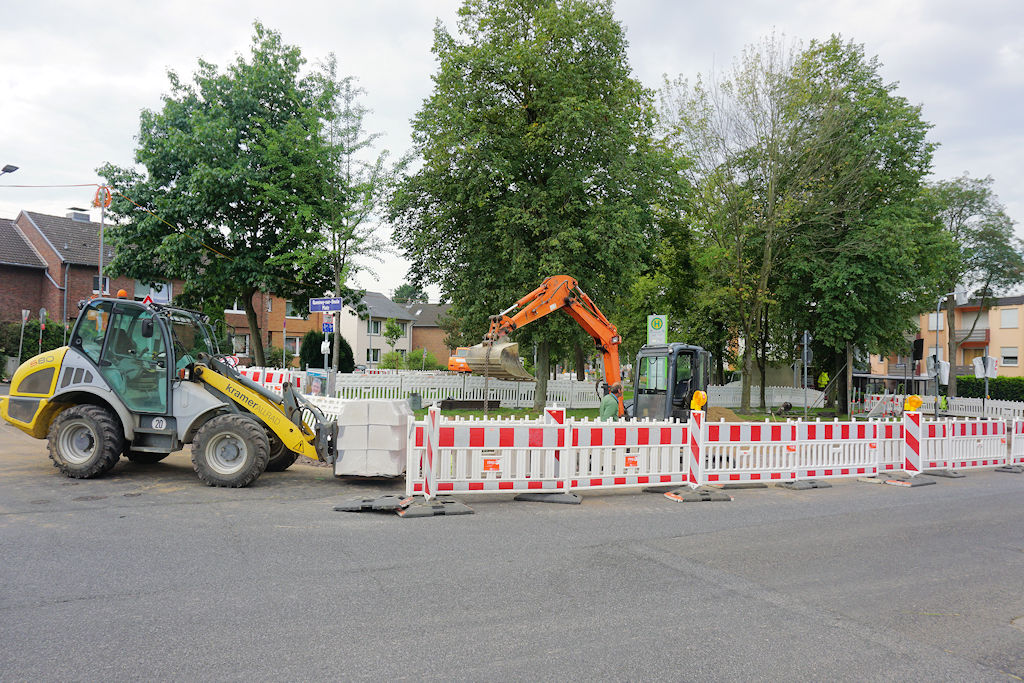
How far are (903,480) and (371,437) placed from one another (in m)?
9.53

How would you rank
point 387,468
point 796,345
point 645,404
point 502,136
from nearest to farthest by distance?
1. point 387,468
2. point 645,404
3. point 502,136
4. point 796,345

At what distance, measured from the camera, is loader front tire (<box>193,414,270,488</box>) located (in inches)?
364

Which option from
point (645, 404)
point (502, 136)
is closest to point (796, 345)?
point (502, 136)

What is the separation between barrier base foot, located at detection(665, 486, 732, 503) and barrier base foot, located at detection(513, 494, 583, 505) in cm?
153

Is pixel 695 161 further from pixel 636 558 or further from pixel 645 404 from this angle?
pixel 636 558

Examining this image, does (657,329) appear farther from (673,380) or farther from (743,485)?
(743,485)

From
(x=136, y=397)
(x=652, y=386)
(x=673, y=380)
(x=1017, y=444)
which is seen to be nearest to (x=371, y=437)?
(x=136, y=397)

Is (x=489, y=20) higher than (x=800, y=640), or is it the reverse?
(x=489, y=20)

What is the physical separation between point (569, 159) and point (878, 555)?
1830 cm

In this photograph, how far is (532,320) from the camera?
14375 millimetres

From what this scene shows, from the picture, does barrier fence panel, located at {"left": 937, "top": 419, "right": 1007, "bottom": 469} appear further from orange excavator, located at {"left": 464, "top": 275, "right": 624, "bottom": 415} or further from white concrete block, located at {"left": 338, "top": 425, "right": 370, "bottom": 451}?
white concrete block, located at {"left": 338, "top": 425, "right": 370, "bottom": 451}

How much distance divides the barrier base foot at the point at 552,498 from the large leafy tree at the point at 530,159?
12.8m

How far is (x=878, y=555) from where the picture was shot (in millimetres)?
6758

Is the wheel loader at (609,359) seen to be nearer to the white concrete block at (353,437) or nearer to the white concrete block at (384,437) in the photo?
the white concrete block at (384,437)
